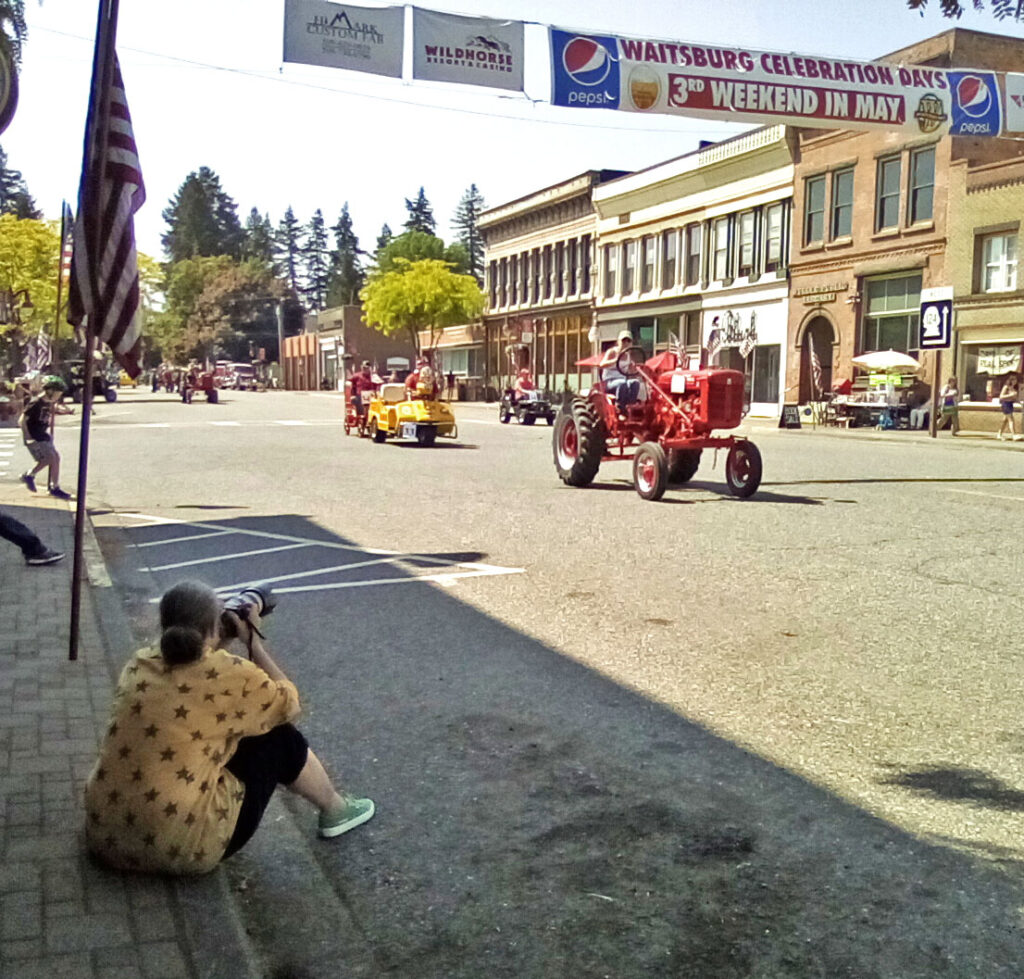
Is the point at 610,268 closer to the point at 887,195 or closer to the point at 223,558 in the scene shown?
the point at 887,195

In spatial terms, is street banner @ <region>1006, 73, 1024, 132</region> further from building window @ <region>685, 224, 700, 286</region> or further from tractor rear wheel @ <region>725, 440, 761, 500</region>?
building window @ <region>685, 224, 700, 286</region>

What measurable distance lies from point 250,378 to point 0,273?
1789 inches

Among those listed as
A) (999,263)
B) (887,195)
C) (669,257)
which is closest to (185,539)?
(999,263)

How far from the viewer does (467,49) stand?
15258 mm

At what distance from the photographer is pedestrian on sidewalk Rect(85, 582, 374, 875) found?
3432 millimetres

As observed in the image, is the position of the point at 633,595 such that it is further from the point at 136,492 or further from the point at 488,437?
the point at 488,437

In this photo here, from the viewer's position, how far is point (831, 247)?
122ft

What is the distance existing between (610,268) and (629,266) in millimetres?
1674

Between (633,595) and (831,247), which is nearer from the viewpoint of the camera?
(633,595)

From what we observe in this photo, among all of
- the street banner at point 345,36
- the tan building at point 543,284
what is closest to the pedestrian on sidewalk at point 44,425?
the street banner at point 345,36

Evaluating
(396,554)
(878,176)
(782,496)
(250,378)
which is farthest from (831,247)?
(250,378)

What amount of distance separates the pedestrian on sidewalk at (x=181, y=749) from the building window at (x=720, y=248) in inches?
1665

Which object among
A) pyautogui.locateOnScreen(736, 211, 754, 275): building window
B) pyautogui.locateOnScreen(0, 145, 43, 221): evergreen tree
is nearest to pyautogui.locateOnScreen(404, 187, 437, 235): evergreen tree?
pyautogui.locateOnScreen(0, 145, 43, 221): evergreen tree

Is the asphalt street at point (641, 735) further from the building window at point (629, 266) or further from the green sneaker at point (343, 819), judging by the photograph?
the building window at point (629, 266)
